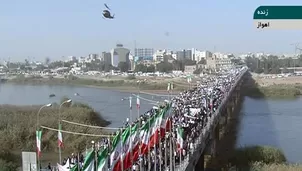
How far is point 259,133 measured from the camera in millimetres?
48688

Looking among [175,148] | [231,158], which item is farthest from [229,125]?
[175,148]

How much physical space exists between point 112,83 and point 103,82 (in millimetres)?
4629

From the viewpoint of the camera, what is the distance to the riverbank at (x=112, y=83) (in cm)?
10706

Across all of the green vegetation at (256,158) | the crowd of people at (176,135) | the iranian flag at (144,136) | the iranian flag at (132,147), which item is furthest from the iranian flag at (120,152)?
the green vegetation at (256,158)

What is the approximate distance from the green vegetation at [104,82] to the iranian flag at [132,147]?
82.8 meters

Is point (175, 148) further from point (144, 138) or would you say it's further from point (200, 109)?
point (200, 109)

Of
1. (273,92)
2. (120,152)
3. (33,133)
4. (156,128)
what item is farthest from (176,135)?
(273,92)

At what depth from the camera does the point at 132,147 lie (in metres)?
16.3

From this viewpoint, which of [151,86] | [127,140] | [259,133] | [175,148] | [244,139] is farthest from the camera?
[151,86]

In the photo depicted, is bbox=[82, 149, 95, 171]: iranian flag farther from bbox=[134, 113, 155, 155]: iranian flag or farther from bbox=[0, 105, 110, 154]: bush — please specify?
bbox=[0, 105, 110, 154]: bush

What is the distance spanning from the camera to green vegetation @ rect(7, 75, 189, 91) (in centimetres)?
10912

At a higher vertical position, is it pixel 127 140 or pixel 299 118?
pixel 127 140

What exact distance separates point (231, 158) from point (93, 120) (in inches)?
941

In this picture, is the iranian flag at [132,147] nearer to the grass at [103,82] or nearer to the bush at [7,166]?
the bush at [7,166]
